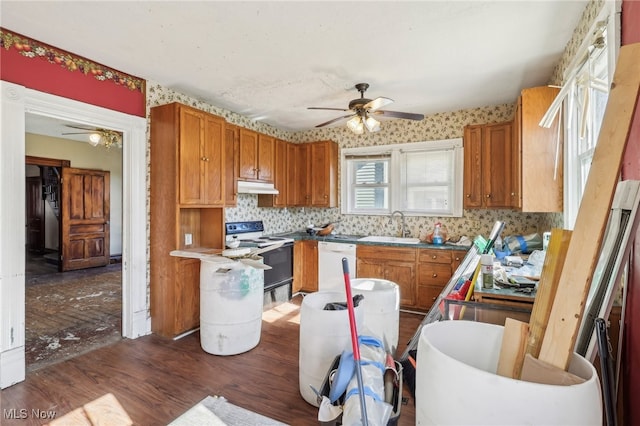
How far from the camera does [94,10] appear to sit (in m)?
1.99

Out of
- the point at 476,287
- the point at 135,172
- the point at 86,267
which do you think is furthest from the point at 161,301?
the point at 86,267

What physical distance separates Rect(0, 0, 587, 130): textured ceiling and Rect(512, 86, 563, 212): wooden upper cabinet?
40cm

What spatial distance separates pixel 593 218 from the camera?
92 cm

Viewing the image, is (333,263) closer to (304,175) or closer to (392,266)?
(392,266)

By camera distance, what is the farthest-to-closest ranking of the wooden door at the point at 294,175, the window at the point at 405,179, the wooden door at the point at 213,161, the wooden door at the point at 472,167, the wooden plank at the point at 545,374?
the wooden door at the point at 294,175, the window at the point at 405,179, the wooden door at the point at 472,167, the wooden door at the point at 213,161, the wooden plank at the point at 545,374

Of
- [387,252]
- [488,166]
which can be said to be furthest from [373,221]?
[488,166]

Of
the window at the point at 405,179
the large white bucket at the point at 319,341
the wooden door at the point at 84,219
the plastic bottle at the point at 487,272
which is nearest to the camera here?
the plastic bottle at the point at 487,272

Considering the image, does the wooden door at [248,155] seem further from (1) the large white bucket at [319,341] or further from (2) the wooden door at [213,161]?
(1) the large white bucket at [319,341]

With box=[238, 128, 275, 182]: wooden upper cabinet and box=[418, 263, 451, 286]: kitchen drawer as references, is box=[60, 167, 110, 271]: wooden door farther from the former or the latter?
box=[418, 263, 451, 286]: kitchen drawer

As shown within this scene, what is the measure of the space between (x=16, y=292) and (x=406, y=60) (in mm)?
3594

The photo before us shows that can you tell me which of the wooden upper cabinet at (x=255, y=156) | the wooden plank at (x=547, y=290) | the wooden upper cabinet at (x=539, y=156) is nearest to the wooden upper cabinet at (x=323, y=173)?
the wooden upper cabinet at (x=255, y=156)

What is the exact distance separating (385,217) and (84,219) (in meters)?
5.88

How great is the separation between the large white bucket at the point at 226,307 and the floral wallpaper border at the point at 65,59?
1.91 metres

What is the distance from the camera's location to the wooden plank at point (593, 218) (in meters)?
0.87
